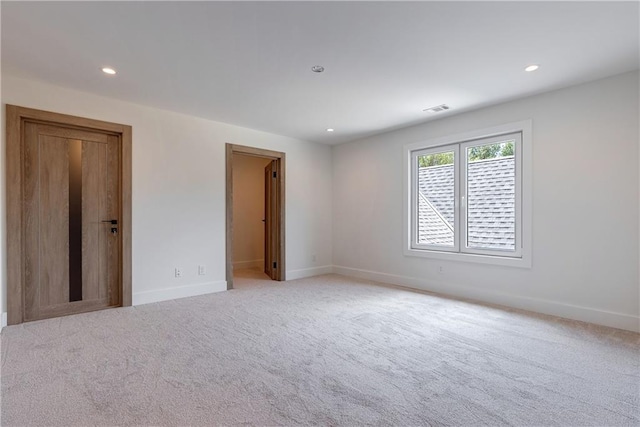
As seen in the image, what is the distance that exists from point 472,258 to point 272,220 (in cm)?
322

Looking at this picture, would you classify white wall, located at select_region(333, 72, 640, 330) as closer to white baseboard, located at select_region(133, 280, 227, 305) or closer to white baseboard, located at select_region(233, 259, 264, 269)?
white baseboard, located at select_region(133, 280, 227, 305)

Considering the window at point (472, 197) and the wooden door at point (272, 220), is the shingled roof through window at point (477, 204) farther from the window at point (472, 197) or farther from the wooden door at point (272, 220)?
the wooden door at point (272, 220)

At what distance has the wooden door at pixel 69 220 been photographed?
337 cm

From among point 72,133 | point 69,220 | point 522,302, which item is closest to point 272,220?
point 69,220

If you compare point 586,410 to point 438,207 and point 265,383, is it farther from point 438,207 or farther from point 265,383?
point 438,207

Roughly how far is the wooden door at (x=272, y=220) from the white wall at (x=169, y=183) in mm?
594

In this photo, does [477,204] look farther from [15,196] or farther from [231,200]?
[15,196]

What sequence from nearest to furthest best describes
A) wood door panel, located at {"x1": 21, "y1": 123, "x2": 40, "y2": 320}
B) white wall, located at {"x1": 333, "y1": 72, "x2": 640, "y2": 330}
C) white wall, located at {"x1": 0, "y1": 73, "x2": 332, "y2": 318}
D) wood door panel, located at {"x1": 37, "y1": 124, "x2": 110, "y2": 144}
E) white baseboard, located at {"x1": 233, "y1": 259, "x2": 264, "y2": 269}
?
white wall, located at {"x1": 333, "y1": 72, "x2": 640, "y2": 330}, wood door panel, located at {"x1": 21, "y1": 123, "x2": 40, "y2": 320}, wood door panel, located at {"x1": 37, "y1": 124, "x2": 110, "y2": 144}, white wall, located at {"x1": 0, "y1": 73, "x2": 332, "y2": 318}, white baseboard, located at {"x1": 233, "y1": 259, "x2": 264, "y2": 269}

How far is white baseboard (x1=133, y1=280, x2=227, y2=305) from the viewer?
3980mm

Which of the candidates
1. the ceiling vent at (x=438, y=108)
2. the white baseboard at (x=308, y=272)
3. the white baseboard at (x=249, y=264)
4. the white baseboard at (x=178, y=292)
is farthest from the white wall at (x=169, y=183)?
the ceiling vent at (x=438, y=108)

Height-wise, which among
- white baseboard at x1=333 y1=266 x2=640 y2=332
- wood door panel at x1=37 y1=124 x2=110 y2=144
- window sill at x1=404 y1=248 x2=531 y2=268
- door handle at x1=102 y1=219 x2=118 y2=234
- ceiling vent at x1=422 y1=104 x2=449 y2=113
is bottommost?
white baseboard at x1=333 y1=266 x2=640 y2=332

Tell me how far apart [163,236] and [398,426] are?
3604mm

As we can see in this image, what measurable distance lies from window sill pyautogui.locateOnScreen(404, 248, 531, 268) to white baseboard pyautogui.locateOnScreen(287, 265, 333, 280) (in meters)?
1.72

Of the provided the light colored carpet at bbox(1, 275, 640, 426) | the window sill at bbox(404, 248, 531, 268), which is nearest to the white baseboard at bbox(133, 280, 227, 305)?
the light colored carpet at bbox(1, 275, 640, 426)
